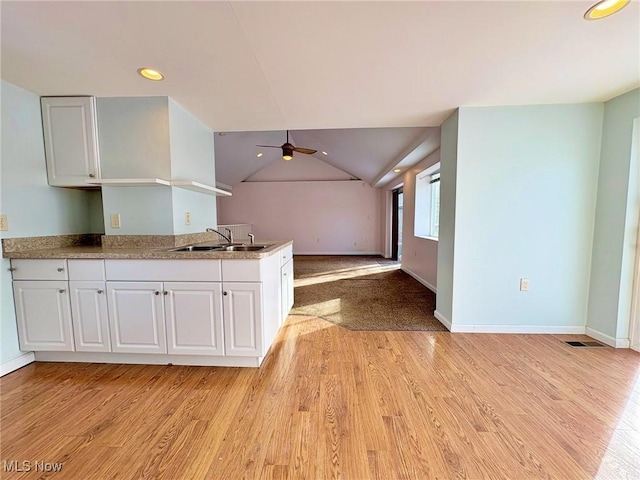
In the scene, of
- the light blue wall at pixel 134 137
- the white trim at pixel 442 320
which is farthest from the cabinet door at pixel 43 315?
the white trim at pixel 442 320

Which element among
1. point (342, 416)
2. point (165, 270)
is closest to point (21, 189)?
point (165, 270)

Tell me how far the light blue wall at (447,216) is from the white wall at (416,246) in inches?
40.4

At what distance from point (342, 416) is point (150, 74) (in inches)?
102

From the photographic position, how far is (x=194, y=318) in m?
1.97

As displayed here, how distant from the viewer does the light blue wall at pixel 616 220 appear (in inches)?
86.7

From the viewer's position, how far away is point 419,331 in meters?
2.67

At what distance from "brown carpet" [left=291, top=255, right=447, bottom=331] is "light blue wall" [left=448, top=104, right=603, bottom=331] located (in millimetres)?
642

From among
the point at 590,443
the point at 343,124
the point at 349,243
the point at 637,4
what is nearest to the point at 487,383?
the point at 590,443

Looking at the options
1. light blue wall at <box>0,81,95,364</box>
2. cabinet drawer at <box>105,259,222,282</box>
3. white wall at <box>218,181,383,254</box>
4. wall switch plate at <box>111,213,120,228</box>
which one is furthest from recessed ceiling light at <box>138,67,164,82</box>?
white wall at <box>218,181,383,254</box>

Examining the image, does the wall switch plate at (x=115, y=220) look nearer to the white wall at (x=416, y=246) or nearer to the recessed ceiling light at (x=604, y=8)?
the recessed ceiling light at (x=604, y=8)

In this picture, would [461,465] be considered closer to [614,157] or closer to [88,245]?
[614,157]

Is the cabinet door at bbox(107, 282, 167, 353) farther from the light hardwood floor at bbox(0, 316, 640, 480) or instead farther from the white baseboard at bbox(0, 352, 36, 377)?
the white baseboard at bbox(0, 352, 36, 377)

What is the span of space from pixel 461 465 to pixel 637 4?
2355mm

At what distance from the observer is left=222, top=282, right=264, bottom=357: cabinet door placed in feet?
6.37
